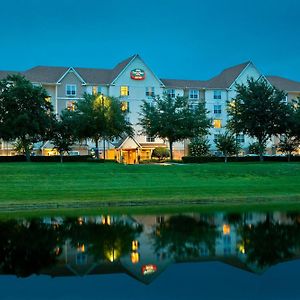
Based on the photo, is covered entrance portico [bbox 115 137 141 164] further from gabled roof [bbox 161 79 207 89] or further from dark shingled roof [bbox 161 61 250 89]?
dark shingled roof [bbox 161 61 250 89]

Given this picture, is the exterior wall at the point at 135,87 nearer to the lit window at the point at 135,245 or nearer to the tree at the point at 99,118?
the tree at the point at 99,118

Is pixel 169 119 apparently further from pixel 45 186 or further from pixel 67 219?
pixel 67 219

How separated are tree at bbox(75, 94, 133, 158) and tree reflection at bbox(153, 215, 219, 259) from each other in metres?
39.4

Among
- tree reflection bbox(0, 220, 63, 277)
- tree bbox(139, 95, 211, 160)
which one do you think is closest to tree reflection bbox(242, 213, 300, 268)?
tree reflection bbox(0, 220, 63, 277)

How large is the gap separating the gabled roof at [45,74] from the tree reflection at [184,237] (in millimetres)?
64854

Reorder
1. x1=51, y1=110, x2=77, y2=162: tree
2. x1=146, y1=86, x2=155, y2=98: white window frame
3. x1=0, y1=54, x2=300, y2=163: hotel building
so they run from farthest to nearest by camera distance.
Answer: x1=146, y1=86, x2=155, y2=98: white window frame
x1=0, y1=54, x2=300, y2=163: hotel building
x1=51, y1=110, x2=77, y2=162: tree

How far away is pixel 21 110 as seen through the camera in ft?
183

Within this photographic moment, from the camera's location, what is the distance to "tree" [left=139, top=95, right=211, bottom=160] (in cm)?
6156

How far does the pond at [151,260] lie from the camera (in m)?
8.56

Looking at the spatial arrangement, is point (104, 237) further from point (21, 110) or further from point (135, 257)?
point (21, 110)

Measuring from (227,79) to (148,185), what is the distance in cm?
→ 6132

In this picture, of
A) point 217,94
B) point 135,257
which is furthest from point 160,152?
point 135,257

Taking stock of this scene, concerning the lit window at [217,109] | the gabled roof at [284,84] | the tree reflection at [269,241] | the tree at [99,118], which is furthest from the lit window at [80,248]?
the gabled roof at [284,84]

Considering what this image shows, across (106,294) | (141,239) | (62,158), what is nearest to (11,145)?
(62,158)
